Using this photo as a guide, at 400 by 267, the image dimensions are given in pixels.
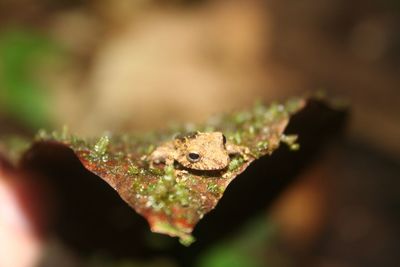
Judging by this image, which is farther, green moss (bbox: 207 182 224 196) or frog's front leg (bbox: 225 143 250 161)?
frog's front leg (bbox: 225 143 250 161)

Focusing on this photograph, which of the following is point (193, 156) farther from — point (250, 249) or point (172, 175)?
point (250, 249)

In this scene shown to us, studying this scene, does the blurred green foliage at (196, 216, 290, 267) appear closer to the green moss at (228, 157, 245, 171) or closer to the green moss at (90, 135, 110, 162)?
the green moss at (228, 157, 245, 171)

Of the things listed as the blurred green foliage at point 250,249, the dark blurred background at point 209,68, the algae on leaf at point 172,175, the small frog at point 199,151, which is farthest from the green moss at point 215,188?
the dark blurred background at point 209,68

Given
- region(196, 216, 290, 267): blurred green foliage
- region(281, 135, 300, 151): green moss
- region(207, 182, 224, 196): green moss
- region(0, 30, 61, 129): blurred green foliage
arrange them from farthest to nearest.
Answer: region(0, 30, 61, 129): blurred green foliage, region(196, 216, 290, 267): blurred green foliage, region(281, 135, 300, 151): green moss, region(207, 182, 224, 196): green moss

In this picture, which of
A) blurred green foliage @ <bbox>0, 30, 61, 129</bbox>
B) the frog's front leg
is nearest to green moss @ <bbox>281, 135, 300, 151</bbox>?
the frog's front leg

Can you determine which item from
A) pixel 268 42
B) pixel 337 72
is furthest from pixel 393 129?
pixel 268 42

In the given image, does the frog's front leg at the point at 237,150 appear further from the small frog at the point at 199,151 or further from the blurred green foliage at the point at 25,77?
the blurred green foliage at the point at 25,77
